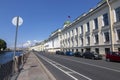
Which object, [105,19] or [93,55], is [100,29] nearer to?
[105,19]

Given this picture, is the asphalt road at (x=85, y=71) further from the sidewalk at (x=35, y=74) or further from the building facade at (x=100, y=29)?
the building facade at (x=100, y=29)

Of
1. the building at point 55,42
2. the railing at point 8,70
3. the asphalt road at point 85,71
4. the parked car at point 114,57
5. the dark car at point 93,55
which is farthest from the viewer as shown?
the building at point 55,42

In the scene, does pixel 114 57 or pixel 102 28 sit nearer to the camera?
pixel 114 57

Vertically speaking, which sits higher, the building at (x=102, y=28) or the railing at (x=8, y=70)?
the building at (x=102, y=28)

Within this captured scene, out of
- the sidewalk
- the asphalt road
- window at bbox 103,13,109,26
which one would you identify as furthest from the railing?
window at bbox 103,13,109,26

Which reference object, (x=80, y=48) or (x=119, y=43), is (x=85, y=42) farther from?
(x=119, y=43)

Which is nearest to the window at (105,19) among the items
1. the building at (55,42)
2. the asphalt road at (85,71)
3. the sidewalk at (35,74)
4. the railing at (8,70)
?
the asphalt road at (85,71)

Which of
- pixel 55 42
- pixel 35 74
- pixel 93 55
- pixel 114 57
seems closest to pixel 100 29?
pixel 93 55

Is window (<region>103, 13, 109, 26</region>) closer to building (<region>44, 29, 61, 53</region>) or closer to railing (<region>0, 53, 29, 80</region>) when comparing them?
railing (<region>0, 53, 29, 80</region>)

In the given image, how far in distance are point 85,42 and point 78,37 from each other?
284 inches

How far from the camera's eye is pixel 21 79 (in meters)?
10.8

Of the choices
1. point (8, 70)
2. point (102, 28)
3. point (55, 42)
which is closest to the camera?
point (8, 70)

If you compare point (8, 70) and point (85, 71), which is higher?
point (8, 70)

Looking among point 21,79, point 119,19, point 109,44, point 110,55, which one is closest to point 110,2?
point 119,19
